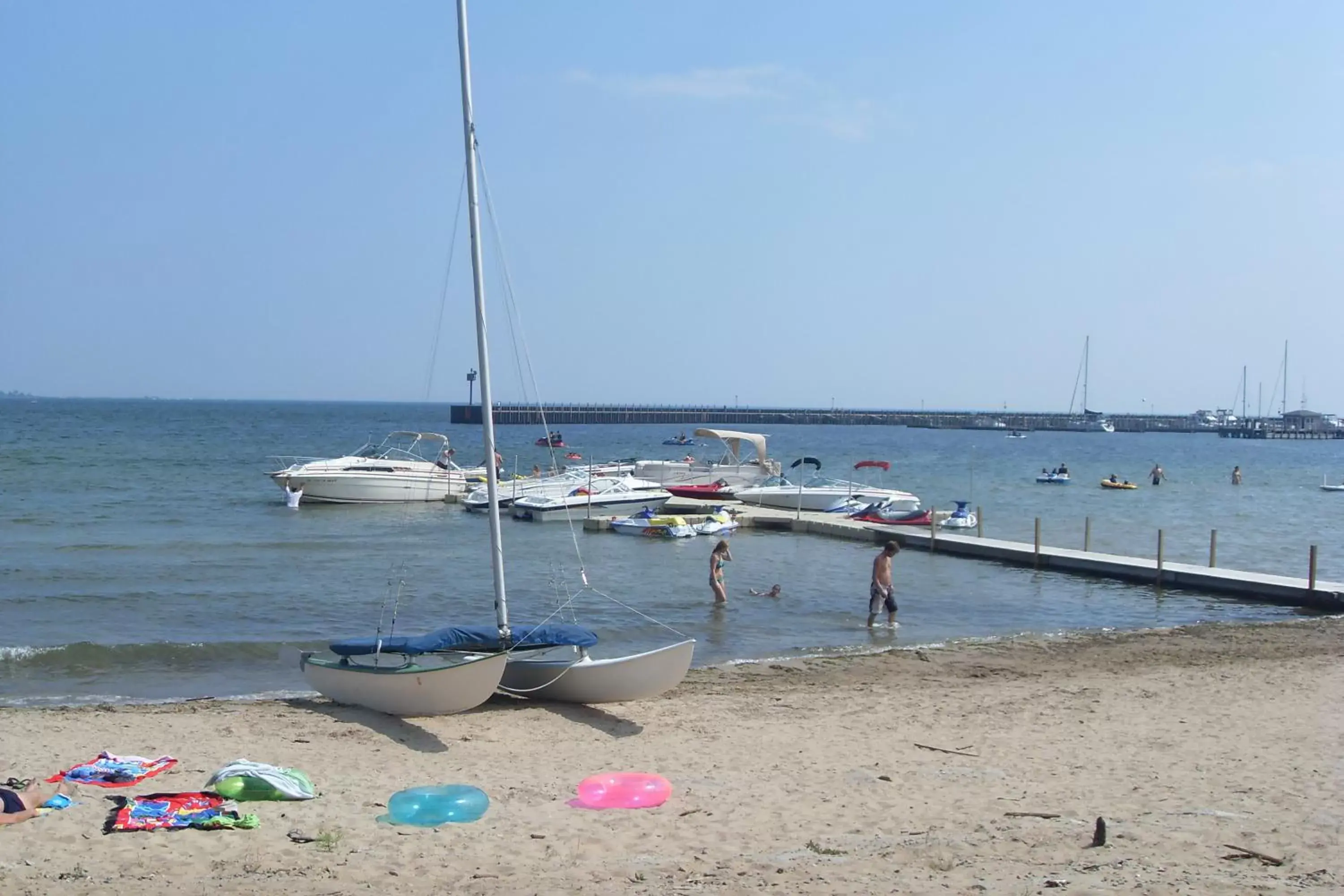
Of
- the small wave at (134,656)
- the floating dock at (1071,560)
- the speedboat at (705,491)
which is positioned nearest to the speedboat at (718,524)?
the floating dock at (1071,560)

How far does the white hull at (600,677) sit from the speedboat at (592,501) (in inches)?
957

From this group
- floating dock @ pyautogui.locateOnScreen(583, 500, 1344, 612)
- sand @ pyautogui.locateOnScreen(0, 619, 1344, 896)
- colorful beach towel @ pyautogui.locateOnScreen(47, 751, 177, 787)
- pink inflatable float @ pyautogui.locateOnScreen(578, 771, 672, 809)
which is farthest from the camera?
floating dock @ pyautogui.locateOnScreen(583, 500, 1344, 612)

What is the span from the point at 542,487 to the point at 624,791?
3204cm

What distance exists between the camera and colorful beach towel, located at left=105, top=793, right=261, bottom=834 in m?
9.14

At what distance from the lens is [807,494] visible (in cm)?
4247

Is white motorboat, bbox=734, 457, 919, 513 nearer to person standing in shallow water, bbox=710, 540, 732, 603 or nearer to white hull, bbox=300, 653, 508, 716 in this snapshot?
person standing in shallow water, bbox=710, 540, 732, 603

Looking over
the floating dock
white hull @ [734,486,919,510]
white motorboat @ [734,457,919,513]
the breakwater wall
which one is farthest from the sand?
the breakwater wall

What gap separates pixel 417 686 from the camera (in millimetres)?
13211

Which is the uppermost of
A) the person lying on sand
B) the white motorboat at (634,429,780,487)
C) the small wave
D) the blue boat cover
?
the white motorboat at (634,429,780,487)

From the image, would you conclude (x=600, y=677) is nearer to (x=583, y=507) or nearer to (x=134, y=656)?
(x=134, y=656)

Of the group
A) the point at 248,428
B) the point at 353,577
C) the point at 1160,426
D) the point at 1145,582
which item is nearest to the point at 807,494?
the point at 1145,582

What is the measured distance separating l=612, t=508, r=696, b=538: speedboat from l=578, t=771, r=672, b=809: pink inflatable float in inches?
946

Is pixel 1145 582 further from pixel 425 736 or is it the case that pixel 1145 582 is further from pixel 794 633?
pixel 425 736

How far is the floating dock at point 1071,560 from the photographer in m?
23.8
